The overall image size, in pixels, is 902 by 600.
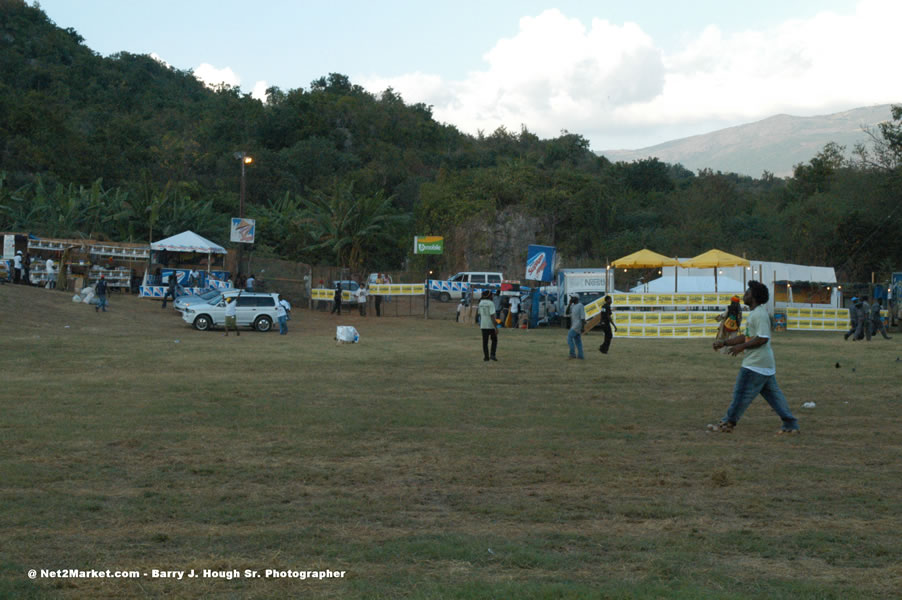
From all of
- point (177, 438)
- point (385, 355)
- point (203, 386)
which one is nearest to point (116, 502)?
point (177, 438)

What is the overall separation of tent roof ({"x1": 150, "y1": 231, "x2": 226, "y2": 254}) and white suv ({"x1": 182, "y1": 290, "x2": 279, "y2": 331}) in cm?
1079

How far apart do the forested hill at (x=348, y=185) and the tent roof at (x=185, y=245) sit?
5.81 m

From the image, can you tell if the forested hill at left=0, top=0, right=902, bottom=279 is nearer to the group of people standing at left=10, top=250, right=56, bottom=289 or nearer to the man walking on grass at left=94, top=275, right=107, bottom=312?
the group of people standing at left=10, top=250, right=56, bottom=289

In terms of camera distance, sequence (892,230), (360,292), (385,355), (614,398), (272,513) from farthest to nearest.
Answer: (892,230)
(360,292)
(385,355)
(614,398)
(272,513)

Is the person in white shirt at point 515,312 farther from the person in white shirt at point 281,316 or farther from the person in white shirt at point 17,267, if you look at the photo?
the person in white shirt at point 17,267

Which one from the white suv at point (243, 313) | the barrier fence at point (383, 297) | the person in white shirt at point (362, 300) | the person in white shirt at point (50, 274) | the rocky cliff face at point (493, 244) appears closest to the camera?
the white suv at point (243, 313)

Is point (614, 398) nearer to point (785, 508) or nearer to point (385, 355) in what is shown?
point (785, 508)

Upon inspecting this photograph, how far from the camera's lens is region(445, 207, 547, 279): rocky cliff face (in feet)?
189

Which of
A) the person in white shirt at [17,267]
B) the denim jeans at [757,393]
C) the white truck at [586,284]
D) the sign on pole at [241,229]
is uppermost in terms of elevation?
the sign on pole at [241,229]

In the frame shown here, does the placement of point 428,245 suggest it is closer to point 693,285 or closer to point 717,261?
point 693,285

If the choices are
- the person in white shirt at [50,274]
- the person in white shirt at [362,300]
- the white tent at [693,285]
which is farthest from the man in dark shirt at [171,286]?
the white tent at [693,285]

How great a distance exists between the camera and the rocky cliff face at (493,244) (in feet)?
189

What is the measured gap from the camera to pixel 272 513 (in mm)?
6844

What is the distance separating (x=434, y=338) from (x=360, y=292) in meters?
13.1
